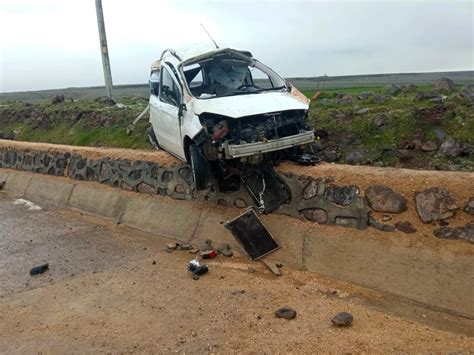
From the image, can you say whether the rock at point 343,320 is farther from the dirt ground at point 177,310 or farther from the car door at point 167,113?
the car door at point 167,113

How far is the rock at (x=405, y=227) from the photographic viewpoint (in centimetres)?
650

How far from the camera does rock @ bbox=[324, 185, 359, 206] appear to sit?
7105 mm

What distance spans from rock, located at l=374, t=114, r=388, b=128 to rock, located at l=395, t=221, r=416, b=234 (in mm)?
4085

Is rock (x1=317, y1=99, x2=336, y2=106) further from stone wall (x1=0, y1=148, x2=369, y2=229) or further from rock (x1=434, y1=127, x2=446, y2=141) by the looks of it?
stone wall (x1=0, y1=148, x2=369, y2=229)

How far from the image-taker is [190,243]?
862cm

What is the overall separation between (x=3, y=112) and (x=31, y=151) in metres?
10.7

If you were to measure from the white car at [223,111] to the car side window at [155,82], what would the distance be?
0.34ft

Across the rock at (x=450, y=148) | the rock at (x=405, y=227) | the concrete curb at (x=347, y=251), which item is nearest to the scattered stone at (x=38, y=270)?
the concrete curb at (x=347, y=251)

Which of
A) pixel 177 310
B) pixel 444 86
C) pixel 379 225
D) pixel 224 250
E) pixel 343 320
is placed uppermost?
pixel 444 86

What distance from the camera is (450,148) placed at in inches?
351

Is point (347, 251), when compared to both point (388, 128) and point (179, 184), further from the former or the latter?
point (388, 128)

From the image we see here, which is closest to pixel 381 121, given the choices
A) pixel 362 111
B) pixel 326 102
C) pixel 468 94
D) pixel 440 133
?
pixel 362 111

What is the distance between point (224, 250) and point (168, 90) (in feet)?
9.92

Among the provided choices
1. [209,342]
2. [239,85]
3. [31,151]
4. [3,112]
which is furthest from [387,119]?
[3,112]
